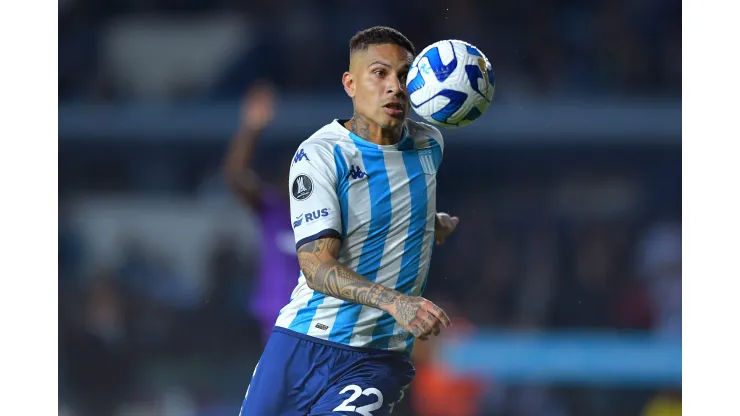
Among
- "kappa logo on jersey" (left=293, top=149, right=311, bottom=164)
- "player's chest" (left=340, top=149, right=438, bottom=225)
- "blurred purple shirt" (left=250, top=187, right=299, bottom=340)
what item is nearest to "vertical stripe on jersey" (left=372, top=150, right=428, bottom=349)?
"player's chest" (left=340, top=149, right=438, bottom=225)

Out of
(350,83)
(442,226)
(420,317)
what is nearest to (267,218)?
(442,226)

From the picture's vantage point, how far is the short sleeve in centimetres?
369

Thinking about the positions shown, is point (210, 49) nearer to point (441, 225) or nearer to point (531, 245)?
point (531, 245)

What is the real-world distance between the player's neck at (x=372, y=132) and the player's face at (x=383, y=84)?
2cm

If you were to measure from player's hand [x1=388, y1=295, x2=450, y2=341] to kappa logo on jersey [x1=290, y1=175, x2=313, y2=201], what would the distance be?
614 millimetres

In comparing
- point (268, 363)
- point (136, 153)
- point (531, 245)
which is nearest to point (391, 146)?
point (268, 363)

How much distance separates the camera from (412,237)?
13.0ft

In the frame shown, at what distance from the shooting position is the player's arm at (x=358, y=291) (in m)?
3.26

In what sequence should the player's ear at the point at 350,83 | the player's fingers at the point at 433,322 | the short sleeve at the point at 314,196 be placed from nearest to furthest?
1. the player's fingers at the point at 433,322
2. the short sleeve at the point at 314,196
3. the player's ear at the point at 350,83

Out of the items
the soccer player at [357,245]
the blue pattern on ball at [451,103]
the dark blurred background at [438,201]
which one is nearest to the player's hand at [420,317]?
the soccer player at [357,245]

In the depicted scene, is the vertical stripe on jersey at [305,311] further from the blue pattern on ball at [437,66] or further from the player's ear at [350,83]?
the blue pattern on ball at [437,66]

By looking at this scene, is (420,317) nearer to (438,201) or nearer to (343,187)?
(343,187)

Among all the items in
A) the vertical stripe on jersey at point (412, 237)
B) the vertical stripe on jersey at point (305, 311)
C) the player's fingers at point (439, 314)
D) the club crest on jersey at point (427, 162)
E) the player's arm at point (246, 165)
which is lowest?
the player's fingers at point (439, 314)

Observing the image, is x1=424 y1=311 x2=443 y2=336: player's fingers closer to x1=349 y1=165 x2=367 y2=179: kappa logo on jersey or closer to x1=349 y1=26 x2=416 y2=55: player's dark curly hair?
x1=349 y1=165 x2=367 y2=179: kappa logo on jersey
